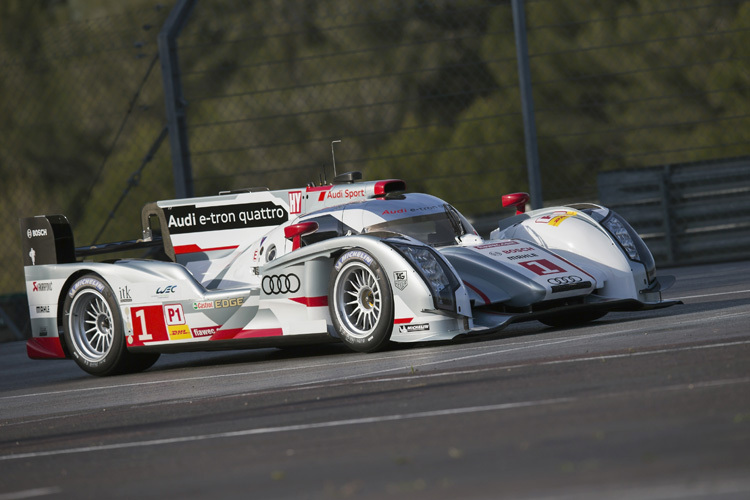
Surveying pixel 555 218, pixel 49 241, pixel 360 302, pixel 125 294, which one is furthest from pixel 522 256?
pixel 49 241

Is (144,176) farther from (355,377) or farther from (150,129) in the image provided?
(355,377)

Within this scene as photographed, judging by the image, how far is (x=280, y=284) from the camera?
8.78 meters

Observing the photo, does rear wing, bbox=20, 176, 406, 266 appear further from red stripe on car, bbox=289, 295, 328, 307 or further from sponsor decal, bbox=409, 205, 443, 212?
red stripe on car, bbox=289, 295, 328, 307

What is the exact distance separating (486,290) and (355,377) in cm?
159

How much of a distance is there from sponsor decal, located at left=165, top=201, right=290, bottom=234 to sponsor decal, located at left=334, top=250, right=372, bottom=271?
148cm

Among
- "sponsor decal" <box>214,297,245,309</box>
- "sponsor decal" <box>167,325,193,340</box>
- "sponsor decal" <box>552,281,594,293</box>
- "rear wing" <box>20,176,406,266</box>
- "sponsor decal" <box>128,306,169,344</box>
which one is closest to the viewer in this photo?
"sponsor decal" <box>552,281,594,293</box>

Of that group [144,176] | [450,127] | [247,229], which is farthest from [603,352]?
[144,176]

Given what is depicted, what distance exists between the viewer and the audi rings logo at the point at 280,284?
870 cm

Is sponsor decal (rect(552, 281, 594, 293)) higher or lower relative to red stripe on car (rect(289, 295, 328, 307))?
lower

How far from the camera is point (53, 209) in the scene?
2494cm

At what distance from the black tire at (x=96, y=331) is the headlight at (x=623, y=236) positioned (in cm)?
335

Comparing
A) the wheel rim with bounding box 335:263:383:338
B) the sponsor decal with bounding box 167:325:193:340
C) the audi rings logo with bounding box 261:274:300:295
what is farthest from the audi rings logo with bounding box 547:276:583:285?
the sponsor decal with bounding box 167:325:193:340

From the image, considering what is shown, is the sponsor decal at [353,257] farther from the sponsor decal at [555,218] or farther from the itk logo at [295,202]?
the sponsor decal at [555,218]

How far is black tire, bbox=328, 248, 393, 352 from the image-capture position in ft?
26.8
